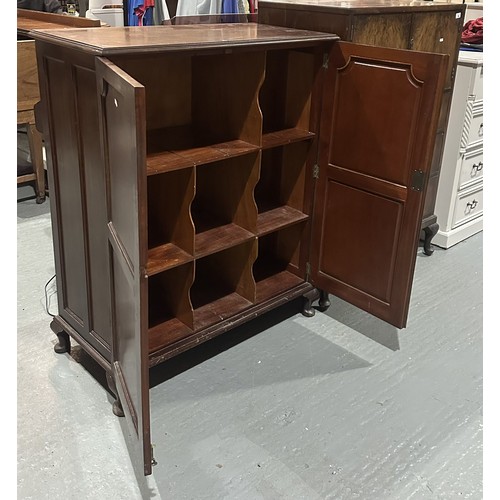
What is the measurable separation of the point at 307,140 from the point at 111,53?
1014 millimetres

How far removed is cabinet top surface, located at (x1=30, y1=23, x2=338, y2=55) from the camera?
5.37ft

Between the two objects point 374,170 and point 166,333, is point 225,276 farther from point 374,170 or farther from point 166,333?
point 374,170

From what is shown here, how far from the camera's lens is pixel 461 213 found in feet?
11.1

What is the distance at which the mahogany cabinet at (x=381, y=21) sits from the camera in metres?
2.15

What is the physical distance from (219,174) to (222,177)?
0.07ft

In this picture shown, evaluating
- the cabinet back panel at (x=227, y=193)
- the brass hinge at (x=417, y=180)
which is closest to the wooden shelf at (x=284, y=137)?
the cabinet back panel at (x=227, y=193)

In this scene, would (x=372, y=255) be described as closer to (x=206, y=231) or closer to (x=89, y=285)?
(x=206, y=231)

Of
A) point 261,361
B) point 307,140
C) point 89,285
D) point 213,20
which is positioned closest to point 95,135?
point 89,285

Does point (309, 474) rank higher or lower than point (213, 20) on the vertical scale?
lower

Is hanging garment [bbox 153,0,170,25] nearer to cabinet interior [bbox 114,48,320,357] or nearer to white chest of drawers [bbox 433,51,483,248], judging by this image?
cabinet interior [bbox 114,48,320,357]

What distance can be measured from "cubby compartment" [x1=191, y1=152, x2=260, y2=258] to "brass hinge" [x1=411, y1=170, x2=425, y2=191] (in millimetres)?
551

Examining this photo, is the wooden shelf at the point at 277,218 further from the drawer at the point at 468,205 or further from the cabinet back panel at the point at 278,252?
the drawer at the point at 468,205

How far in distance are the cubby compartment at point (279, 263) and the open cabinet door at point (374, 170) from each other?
0.12 metres

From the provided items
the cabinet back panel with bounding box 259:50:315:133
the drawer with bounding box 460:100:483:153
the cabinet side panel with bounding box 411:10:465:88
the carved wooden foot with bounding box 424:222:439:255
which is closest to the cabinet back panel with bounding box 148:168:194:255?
the cabinet back panel with bounding box 259:50:315:133
